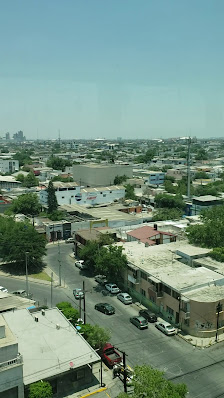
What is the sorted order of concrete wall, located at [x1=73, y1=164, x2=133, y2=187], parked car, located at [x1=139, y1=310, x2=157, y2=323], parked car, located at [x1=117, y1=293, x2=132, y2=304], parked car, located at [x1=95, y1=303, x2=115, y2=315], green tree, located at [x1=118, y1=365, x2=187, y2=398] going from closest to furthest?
green tree, located at [x1=118, y1=365, x2=187, y2=398] → parked car, located at [x1=139, y1=310, x2=157, y2=323] → parked car, located at [x1=95, y1=303, x2=115, y2=315] → parked car, located at [x1=117, y1=293, x2=132, y2=304] → concrete wall, located at [x1=73, y1=164, x2=133, y2=187]

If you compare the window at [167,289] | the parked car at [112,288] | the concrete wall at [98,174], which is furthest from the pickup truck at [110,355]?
the concrete wall at [98,174]

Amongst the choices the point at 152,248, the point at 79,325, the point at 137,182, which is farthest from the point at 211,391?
the point at 137,182

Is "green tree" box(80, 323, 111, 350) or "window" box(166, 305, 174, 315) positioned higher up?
"green tree" box(80, 323, 111, 350)

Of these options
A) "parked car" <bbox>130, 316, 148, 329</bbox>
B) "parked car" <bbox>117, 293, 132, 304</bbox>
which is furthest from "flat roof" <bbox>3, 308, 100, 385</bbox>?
"parked car" <bbox>117, 293, 132, 304</bbox>

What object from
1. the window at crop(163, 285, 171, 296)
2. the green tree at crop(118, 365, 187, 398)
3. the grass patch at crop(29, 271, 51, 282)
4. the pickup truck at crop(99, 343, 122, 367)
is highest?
the green tree at crop(118, 365, 187, 398)

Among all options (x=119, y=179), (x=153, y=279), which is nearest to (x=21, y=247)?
(x=153, y=279)

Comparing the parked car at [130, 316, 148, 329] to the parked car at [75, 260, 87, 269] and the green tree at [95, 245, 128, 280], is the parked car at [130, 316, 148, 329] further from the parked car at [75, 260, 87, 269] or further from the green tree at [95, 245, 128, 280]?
the parked car at [75, 260, 87, 269]

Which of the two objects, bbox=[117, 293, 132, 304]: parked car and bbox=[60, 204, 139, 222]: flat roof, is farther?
bbox=[60, 204, 139, 222]: flat roof

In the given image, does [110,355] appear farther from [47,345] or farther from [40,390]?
[40,390]
